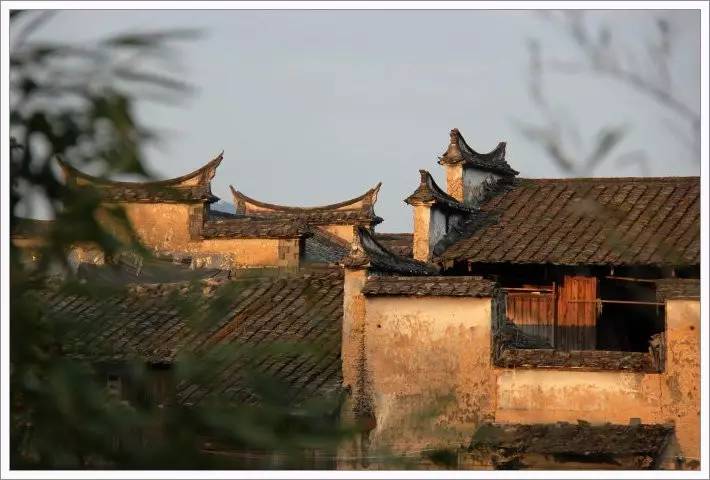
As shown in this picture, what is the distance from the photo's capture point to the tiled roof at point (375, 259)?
13.0 meters

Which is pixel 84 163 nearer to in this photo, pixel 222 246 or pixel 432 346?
pixel 432 346

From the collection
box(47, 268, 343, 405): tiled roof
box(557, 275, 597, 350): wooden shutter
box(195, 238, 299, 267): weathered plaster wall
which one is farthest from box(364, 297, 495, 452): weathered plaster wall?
box(195, 238, 299, 267): weathered plaster wall

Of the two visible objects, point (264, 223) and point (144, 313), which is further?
point (264, 223)

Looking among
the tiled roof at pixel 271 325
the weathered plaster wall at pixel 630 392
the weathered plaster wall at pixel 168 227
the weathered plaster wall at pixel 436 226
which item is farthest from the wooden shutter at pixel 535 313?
the weathered plaster wall at pixel 168 227

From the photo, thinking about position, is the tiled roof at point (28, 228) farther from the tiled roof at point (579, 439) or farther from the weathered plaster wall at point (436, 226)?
the weathered plaster wall at point (436, 226)

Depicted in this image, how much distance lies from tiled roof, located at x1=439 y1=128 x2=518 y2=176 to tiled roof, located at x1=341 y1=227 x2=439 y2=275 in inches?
91.9

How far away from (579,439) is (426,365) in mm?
1737

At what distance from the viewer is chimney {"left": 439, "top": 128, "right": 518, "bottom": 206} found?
16906 millimetres

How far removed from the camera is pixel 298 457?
4.69 metres

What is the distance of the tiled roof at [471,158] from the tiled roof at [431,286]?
14.1 feet

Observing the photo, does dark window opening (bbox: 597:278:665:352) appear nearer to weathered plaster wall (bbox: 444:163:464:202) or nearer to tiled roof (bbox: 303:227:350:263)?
weathered plaster wall (bbox: 444:163:464:202)

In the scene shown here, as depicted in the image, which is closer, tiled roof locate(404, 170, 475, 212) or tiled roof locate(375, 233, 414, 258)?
tiled roof locate(404, 170, 475, 212)

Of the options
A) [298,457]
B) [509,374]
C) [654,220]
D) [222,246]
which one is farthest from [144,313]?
[298,457]

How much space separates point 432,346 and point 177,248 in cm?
630
